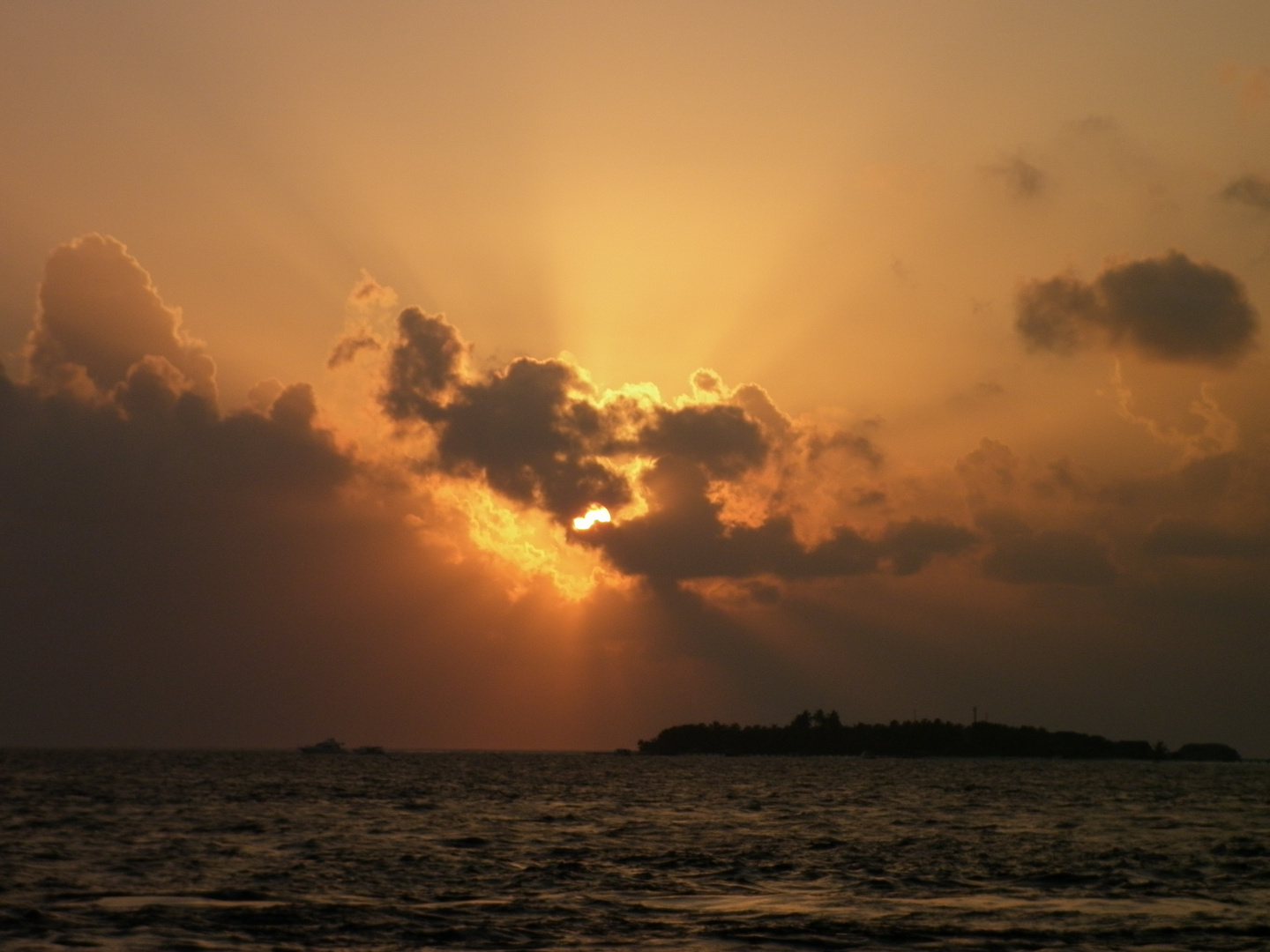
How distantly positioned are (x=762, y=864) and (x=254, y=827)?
34.3 metres

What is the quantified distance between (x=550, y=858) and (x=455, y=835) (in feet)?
46.2

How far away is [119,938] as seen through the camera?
3734cm

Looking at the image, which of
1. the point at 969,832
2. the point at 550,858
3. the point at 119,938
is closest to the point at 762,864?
the point at 550,858

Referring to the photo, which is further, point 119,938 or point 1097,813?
point 1097,813

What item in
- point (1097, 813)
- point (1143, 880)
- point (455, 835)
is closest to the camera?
point (1143, 880)

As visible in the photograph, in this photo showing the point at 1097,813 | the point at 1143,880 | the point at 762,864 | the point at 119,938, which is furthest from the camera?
the point at 1097,813

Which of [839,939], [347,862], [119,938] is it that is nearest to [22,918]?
[119,938]

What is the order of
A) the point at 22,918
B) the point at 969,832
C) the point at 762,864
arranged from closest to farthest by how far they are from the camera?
1. the point at 22,918
2. the point at 762,864
3. the point at 969,832

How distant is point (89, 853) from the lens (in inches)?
2367

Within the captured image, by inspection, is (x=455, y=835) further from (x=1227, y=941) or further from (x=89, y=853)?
(x=1227, y=941)

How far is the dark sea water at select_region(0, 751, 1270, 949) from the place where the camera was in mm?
39719

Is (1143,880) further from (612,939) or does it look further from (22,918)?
(22,918)

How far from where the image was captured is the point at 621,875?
54125 millimetres

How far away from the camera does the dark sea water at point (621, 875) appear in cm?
3972
